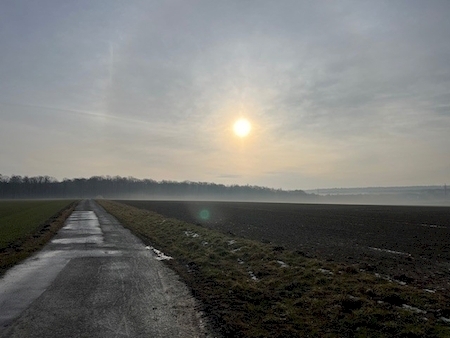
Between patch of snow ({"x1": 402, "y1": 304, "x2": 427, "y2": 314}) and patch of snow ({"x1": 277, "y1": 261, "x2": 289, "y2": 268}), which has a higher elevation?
patch of snow ({"x1": 402, "y1": 304, "x2": 427, "y2": 314})

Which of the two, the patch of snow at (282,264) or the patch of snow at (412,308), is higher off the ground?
the patch of snow at (412,308)

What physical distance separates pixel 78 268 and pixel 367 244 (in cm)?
1723

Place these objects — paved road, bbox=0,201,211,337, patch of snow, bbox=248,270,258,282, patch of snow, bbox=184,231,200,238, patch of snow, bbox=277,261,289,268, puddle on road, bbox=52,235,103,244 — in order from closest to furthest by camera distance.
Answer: paved road, bbox=0,201,211,337 < patch of snow, bbox=248,270,258,282 < patch of snow, bbox=277,261,289,268 < puddle on road, bbox=52,235,103,244 < patch of snow, bbox=184,231,200,238

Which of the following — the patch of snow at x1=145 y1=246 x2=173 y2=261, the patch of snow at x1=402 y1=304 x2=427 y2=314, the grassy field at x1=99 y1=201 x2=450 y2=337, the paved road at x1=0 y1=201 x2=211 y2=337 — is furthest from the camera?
the patch of snow at x1=145 y1=246 x2=173 y2=261

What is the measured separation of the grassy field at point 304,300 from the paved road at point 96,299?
862 millimetres

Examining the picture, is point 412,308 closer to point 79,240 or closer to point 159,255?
point 159,255

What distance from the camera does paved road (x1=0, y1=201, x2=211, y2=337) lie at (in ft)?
24.5

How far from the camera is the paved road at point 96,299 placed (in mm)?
7473

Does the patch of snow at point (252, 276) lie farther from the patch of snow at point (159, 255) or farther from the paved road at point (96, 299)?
the patch of snow at point (159, 255)

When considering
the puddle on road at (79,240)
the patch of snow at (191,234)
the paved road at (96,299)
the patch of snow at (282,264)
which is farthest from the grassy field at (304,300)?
the puddle on road at (79,240)

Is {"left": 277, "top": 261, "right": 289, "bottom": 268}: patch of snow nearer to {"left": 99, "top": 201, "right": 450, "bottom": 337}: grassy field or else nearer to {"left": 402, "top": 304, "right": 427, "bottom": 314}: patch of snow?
{"left": 99, "top": 201, "right": 450, "bottom": 337}: grassy field

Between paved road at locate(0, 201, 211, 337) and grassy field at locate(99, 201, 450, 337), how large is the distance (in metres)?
0.86

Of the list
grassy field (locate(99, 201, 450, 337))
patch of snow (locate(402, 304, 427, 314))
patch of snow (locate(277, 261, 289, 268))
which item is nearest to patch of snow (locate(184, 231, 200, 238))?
grassy field (locate(99, 201, 450, 337))

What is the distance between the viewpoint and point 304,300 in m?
9.81
